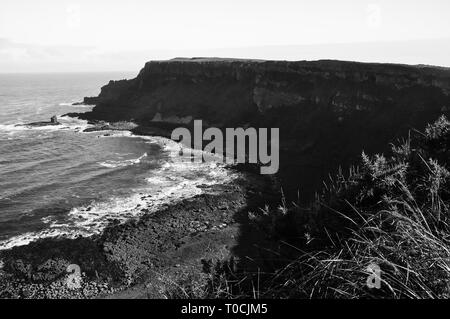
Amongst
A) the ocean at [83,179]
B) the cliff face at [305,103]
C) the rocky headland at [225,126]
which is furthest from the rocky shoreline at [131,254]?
the cliff face at [305,103]

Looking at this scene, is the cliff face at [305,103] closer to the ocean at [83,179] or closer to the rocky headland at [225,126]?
the rocky headland at [225,126]

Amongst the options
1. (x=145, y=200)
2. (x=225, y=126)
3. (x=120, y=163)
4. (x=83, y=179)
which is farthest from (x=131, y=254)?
(x=225, y=126)

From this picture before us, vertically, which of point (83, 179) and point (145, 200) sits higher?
point (83, 179)

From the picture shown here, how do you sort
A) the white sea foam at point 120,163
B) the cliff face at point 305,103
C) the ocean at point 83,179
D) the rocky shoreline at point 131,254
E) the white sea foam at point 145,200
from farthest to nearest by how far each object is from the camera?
1. the white sea foam at point 120,163
2. the cliff face at point 305,103
3. the ocean at point 83,179
4. the white sea foam at point 145,200
5. the rocky shoreline at point 131,254

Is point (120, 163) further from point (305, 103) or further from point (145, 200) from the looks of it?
point (305, 103)

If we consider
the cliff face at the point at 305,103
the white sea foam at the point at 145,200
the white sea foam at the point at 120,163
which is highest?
the cliff face at the point at 305,103

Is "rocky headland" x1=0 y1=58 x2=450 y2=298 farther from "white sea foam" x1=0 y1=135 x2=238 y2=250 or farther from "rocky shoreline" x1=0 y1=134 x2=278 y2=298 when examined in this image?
"white sea foam" x1=0 y1=135 x2=238 y2=250

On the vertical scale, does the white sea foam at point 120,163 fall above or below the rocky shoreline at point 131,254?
above
